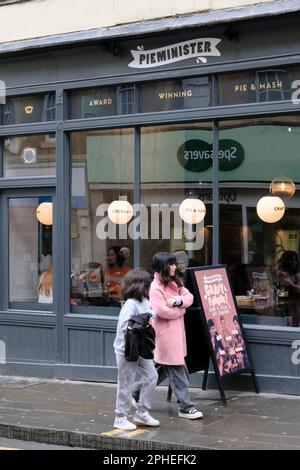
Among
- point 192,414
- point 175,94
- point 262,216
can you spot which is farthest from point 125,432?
point 175,94

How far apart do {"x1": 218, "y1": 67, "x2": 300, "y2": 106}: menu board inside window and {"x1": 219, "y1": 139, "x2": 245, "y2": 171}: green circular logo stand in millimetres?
509

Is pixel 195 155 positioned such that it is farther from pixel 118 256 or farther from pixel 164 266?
pixel 164 266

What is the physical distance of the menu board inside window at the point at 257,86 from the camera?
A: 9.13 meters

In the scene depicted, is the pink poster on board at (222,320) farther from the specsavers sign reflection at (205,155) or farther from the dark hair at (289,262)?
the specsavers sign reflection at (205,155)

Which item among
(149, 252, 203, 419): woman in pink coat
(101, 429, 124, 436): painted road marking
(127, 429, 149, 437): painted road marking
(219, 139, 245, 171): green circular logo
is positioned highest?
(219, 139, 245, 171): green circular logo

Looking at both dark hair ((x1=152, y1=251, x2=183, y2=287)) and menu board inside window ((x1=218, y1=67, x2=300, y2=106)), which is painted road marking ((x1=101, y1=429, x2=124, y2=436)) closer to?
dark hair ((x1=152, y1=251, x2=183, y2=287))

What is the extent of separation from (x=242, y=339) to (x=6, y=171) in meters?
4.66

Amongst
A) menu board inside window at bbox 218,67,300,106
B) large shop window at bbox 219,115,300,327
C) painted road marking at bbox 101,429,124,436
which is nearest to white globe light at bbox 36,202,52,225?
large shop window at bbox 219,115,300,327

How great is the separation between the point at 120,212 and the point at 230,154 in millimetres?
1835

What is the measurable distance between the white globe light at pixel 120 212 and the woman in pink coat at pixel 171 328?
2.35 meters

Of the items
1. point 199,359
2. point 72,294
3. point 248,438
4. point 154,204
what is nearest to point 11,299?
point 72,294

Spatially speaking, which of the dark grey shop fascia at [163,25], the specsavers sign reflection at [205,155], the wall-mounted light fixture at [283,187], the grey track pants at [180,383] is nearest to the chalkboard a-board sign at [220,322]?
the grey track pants at [180,383]

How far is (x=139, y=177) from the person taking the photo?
33.6 feet

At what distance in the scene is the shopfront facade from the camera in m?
9.27
